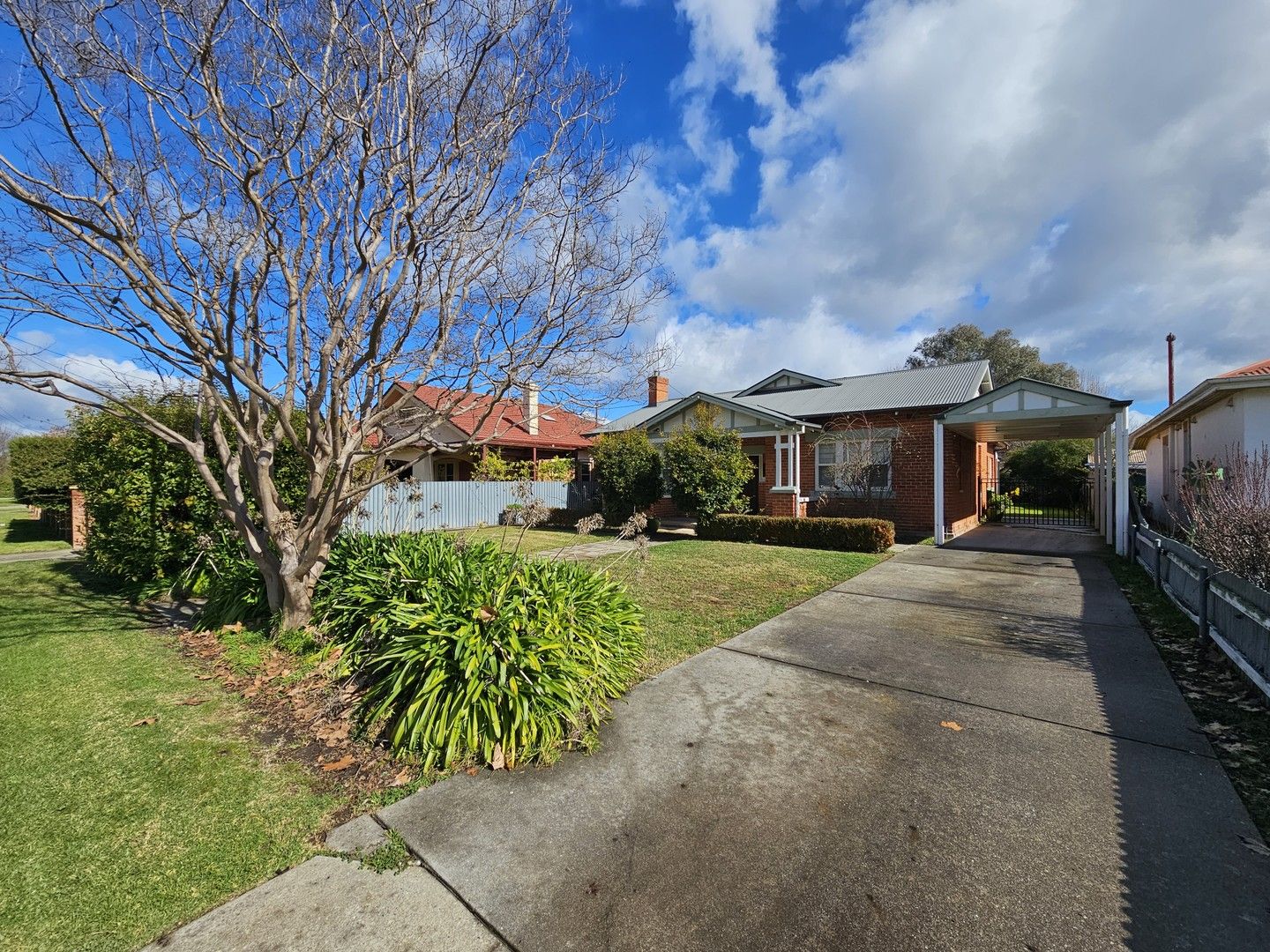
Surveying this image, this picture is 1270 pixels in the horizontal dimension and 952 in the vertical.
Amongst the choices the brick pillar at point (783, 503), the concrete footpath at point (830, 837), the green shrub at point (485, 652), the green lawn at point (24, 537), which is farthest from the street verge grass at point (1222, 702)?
the green lawn at point (24, 537)

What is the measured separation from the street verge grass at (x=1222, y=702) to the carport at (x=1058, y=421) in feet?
18.7

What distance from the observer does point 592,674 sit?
392cm

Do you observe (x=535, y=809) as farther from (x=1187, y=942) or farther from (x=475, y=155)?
(x=475, y=155)

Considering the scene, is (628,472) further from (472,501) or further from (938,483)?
(938,483)

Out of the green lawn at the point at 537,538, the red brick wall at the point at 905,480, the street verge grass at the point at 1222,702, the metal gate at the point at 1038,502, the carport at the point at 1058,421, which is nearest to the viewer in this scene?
the street verge grass at the point at 1222,702

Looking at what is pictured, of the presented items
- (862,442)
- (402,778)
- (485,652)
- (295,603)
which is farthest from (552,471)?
(402,778)

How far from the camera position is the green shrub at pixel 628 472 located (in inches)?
611

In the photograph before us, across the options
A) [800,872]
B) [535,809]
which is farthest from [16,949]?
[800,872]

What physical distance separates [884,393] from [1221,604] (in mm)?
12454

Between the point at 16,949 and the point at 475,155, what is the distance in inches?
234

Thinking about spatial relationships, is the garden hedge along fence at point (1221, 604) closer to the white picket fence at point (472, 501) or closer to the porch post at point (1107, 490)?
the porch post at point (1107, 490)

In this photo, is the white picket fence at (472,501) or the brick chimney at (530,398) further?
the white picket fence at (472,501)

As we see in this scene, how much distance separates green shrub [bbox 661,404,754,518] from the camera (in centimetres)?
1409

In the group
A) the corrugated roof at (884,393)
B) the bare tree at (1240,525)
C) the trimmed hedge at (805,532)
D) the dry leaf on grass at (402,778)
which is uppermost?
the corrugated roof at (884,393)
